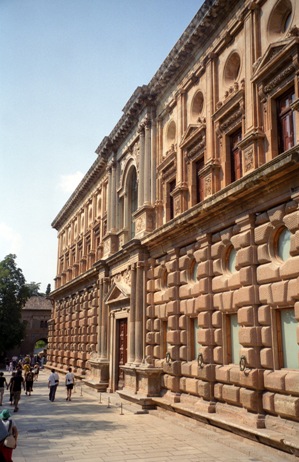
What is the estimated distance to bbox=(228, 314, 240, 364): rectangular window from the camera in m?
13.5

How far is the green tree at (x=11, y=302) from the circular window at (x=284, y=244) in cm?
3984

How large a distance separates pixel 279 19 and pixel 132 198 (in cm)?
1255

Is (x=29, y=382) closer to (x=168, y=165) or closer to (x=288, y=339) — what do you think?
(x=168, y=165)

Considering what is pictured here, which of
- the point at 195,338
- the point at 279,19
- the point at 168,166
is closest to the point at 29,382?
the point at 195,338

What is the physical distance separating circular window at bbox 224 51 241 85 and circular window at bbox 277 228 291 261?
5.91 m

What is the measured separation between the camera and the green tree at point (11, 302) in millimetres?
47188

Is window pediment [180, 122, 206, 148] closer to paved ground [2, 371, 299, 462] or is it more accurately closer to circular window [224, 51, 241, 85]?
circular window [224, 51, 241, 85]

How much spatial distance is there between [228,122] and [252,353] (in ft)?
23.2

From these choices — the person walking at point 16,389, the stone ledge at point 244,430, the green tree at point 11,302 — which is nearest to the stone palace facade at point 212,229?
the stone ledge at point 244,430

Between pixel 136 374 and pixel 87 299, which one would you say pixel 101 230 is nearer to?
pixel 87 299

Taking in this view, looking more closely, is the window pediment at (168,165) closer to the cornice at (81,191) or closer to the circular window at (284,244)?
the circular window at (284,244)

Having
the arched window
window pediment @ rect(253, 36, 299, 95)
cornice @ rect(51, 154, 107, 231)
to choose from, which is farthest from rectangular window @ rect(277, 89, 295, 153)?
cornice @ rect(51, 154, 107, 231)

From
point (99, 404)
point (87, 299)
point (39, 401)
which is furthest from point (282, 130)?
point (87, 299)

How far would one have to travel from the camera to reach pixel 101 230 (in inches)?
1157
